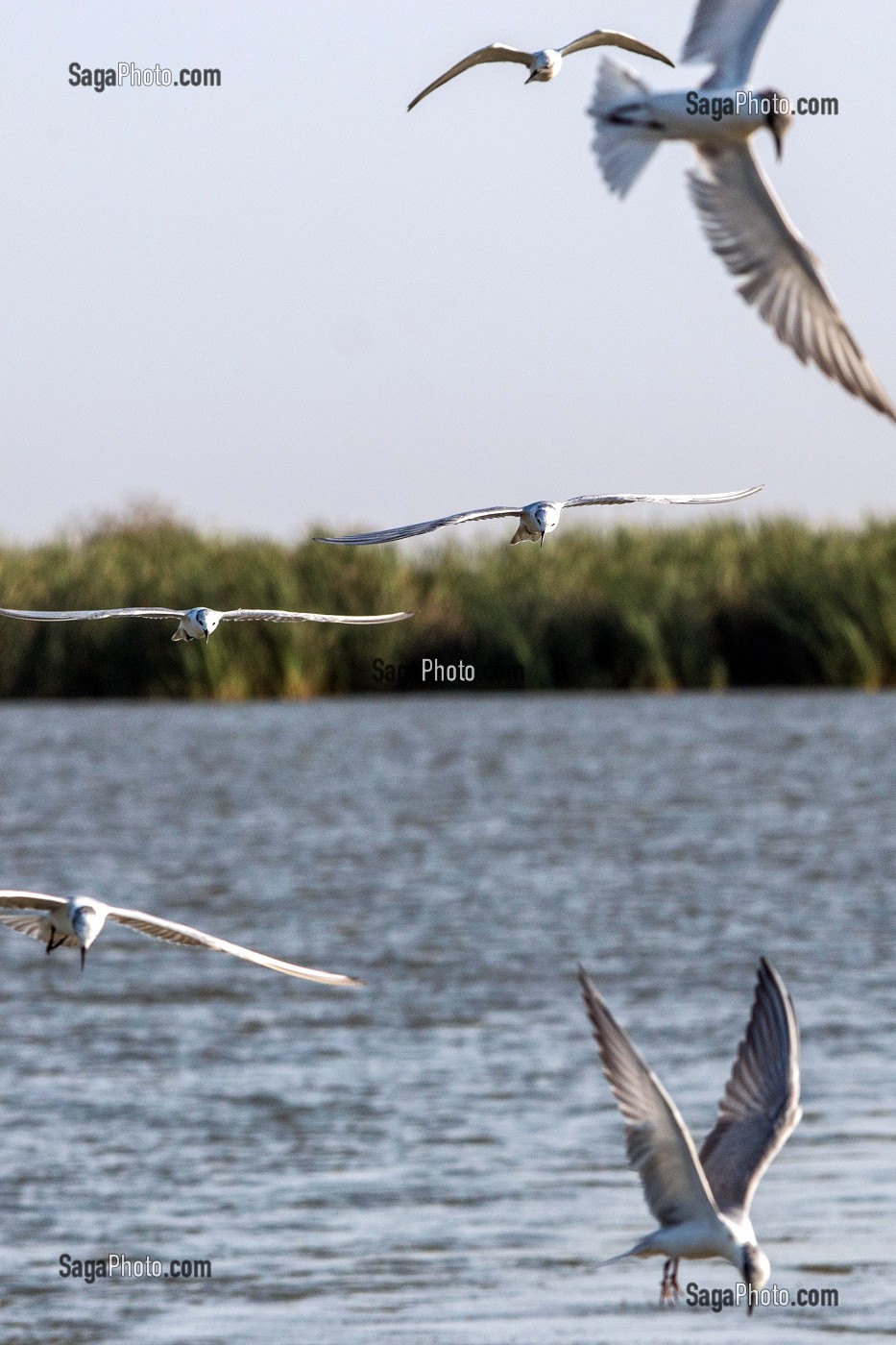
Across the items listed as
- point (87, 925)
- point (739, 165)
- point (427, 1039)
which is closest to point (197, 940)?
point (87, 925)

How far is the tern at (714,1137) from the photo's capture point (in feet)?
17.5

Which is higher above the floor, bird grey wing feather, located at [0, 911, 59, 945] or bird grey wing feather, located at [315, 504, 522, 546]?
bird grey wing feather, located at [315, 504, 522, 546]

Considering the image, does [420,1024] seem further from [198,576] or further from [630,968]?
[198,576]

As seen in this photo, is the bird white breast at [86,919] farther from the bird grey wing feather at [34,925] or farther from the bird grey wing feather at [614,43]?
the bird grey wing feather at [614,43]

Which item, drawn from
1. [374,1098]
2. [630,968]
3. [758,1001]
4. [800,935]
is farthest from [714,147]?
[800,935]

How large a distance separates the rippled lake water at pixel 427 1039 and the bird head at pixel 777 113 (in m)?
8.75

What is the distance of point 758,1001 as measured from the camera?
639 centimetres

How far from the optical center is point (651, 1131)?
5457 millimetres

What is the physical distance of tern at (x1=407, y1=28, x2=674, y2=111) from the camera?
396 centimetres

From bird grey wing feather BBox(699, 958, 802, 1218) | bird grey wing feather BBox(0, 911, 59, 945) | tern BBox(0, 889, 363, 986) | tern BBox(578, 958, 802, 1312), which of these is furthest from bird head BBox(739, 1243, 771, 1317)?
bird grey wing feather BBox(0, 911, 59, 945)

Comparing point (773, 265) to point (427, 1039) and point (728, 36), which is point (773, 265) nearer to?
point (728, 36)

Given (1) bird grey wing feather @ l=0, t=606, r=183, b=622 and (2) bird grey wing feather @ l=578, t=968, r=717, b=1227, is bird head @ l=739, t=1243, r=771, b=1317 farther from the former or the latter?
(1) bird grey wing feather @ l=0, t=606, r=183, b=622

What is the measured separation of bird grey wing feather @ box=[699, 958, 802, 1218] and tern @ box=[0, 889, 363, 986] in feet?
6.84

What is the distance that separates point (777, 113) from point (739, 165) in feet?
1.96
